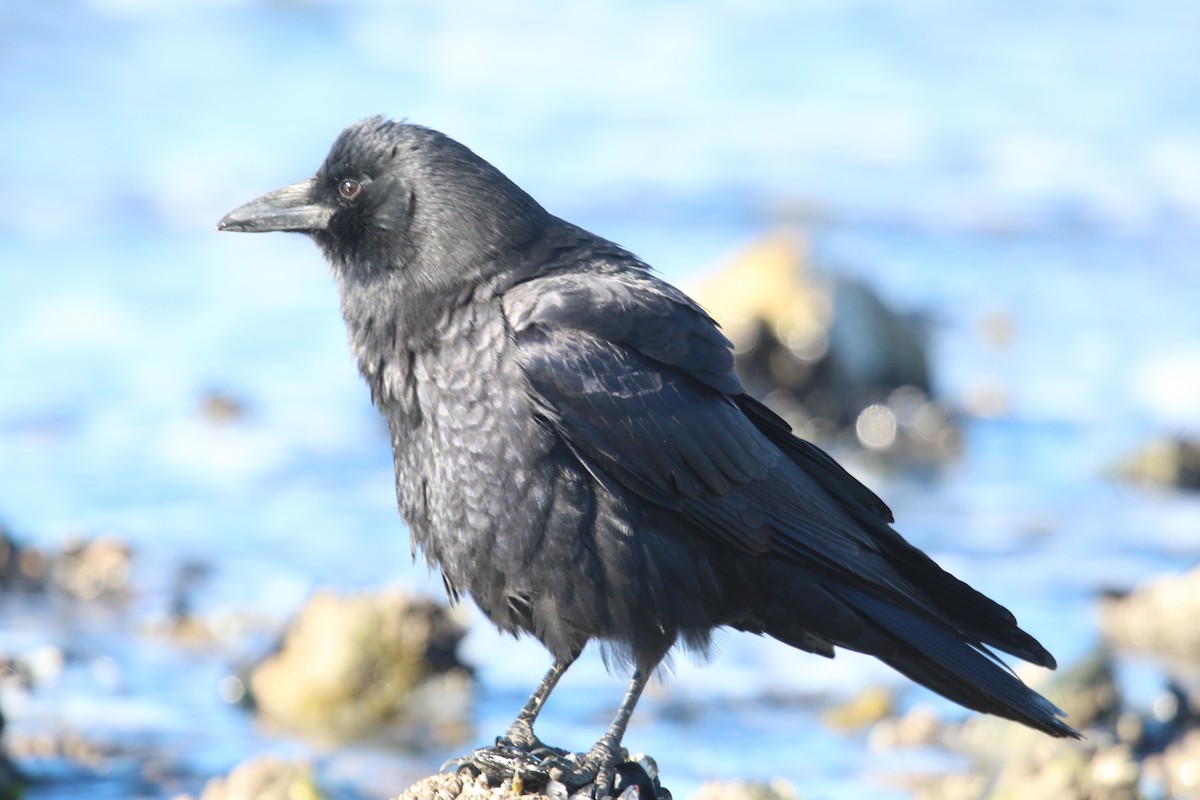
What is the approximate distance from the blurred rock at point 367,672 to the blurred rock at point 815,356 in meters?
3.95

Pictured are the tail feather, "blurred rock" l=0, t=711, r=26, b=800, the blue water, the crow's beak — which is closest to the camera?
the tail feather

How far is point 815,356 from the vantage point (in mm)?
10000

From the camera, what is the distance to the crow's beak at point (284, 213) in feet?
16.1

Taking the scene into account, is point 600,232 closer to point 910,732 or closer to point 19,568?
point 19,568

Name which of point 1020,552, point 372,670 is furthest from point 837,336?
point 372,670

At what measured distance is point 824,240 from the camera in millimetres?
14500

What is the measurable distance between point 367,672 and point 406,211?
7.71 ft

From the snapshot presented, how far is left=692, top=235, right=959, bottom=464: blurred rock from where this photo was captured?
9953mm

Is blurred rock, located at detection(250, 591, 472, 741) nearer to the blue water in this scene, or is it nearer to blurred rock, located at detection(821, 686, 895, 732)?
the blue water

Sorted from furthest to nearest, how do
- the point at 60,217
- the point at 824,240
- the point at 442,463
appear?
the point at 824,240 → the point at 60,217 → the point at 442,463

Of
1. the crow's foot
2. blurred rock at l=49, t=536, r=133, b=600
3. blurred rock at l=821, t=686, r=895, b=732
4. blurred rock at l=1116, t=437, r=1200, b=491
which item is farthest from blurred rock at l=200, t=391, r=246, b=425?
the crow's foot

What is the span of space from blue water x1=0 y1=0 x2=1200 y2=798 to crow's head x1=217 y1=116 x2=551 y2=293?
2.24 meters

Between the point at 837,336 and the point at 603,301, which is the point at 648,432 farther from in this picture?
the point at 837,336

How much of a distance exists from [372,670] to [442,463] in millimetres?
2292
